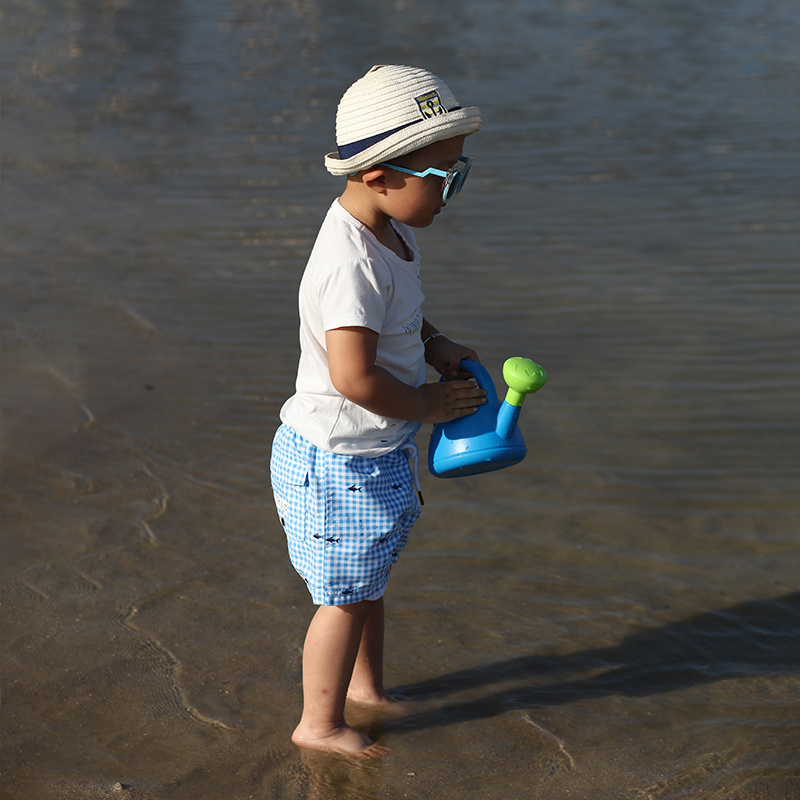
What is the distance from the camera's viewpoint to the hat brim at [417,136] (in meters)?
2.04

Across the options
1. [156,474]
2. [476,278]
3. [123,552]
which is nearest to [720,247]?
Answer: [476,278]

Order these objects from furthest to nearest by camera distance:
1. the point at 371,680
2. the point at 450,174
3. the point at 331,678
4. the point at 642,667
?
the point at 642,667, the point at 371,680, the point at 331,678, the point at 450,174

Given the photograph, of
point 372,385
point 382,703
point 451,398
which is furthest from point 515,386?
point 382,703

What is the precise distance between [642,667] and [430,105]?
1.58 meters

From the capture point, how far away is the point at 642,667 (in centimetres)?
279

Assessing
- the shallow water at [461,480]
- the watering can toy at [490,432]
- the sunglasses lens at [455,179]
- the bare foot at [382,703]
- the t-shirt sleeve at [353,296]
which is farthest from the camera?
the bare foot at [382,703]

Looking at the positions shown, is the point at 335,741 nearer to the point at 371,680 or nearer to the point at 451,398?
the point at 371,680

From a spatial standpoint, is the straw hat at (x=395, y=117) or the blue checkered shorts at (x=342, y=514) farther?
the blue checkered shorts at (x=342, y=514)

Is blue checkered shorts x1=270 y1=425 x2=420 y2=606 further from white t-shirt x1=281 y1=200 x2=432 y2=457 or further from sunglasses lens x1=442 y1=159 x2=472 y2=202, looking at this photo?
sunglasses lens x1=442 y1=159 x2=472 y2=202

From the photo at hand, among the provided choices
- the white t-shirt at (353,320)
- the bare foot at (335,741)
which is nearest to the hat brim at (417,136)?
the white t-shirt at (353,320)

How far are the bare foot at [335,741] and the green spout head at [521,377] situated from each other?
86cm

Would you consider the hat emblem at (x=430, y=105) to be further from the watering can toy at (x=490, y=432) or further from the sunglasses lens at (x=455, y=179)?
the watering can toy at (x=490, y=432)

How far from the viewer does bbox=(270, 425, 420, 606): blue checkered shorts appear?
2.22 metres

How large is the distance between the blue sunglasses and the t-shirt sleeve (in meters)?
0.20
